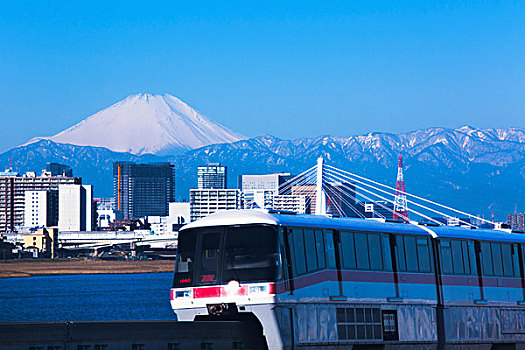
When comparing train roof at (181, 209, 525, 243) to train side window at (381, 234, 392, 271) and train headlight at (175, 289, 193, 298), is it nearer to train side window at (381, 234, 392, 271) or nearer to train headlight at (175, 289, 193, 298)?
train side window at (381, 234, 392, 271)

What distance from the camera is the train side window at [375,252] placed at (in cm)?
2855

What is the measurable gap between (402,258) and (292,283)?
544 centimetres

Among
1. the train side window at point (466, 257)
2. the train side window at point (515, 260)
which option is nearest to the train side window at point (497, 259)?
the train side window at point (515, 260)

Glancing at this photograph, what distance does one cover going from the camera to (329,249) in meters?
27.1

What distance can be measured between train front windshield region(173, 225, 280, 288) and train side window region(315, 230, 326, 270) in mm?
1915

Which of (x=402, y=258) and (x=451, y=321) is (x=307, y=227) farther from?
(x=451, y=321)

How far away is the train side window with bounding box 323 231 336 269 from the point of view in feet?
88.4

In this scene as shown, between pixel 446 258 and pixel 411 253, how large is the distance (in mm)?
1757

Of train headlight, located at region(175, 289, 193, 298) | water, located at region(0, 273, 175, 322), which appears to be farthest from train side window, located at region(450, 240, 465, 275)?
water, located at region(0, 273, 175, 322)

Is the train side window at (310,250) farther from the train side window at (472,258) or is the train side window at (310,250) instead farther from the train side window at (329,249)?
the train side window at (472,258)

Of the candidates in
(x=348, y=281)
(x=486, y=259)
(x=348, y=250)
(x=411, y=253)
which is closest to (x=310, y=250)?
(x=348, y=250)

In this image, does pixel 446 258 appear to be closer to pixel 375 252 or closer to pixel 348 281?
pixel 375 252

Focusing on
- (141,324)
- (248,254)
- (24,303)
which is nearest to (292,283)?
(248,254)

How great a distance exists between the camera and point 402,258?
29594mm
